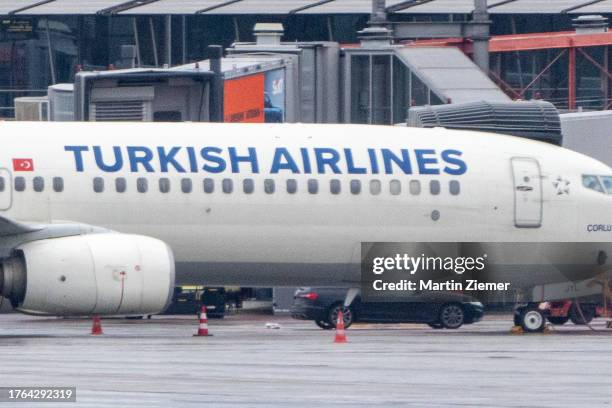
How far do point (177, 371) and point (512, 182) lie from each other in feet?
33.3

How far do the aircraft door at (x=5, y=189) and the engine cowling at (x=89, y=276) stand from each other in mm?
1168

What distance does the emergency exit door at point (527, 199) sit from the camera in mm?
27797

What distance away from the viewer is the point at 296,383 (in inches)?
719

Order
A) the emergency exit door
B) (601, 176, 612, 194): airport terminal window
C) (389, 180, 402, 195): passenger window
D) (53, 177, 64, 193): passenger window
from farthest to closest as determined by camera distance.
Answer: (601, 176, 612, 194): airport terminal window
the emergency exit door
(389, 180, 402, 195): passenger window
(53, 177, 64, 193): passenger window

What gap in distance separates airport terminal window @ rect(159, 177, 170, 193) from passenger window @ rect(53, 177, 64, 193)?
1.64 metres

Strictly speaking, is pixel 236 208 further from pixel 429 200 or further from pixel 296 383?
pixel 296 383

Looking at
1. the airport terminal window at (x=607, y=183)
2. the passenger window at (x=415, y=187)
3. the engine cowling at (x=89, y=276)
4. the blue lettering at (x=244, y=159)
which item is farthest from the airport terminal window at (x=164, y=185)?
the airport terminal window at (x=607, y=183)

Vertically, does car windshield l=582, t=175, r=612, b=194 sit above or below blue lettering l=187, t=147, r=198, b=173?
below

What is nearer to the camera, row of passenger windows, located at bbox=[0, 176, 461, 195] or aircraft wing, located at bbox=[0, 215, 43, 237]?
aircraft wing, located at bbox=[0, 215, 43, 237]

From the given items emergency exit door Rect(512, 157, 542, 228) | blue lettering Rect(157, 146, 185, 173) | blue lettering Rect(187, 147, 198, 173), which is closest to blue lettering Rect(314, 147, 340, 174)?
blue lettering Rect(187, 147, 198, 173)

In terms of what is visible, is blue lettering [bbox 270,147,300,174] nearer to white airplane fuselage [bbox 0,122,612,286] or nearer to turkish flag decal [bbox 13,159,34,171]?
white airplane fuselage [bbox 0,122,612,286]

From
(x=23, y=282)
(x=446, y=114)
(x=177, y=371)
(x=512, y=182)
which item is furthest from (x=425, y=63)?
(x=177, y=371)

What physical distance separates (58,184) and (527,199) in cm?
816

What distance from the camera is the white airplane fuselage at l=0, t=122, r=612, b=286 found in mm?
26438
